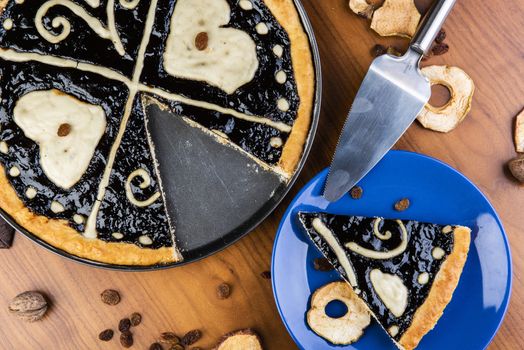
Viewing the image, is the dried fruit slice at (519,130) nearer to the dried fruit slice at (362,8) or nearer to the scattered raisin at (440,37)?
the scattered raisin at (440,37)

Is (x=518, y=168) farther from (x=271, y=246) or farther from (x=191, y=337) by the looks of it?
(x=191, y=337)

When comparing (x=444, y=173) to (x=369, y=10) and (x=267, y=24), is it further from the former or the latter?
(x=267, y=24)

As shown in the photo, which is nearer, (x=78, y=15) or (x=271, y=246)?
(x=78, y=15)

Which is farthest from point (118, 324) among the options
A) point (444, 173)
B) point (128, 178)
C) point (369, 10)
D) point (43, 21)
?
point (369, 10)

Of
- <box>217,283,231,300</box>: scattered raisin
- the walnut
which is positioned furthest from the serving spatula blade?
the walnut

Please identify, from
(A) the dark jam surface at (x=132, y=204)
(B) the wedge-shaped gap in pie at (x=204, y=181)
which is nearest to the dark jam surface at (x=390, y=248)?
(B) the wedge-shaped gap in pie at (x=204, y=181)

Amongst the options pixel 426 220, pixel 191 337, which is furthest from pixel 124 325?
pixel 426 220
